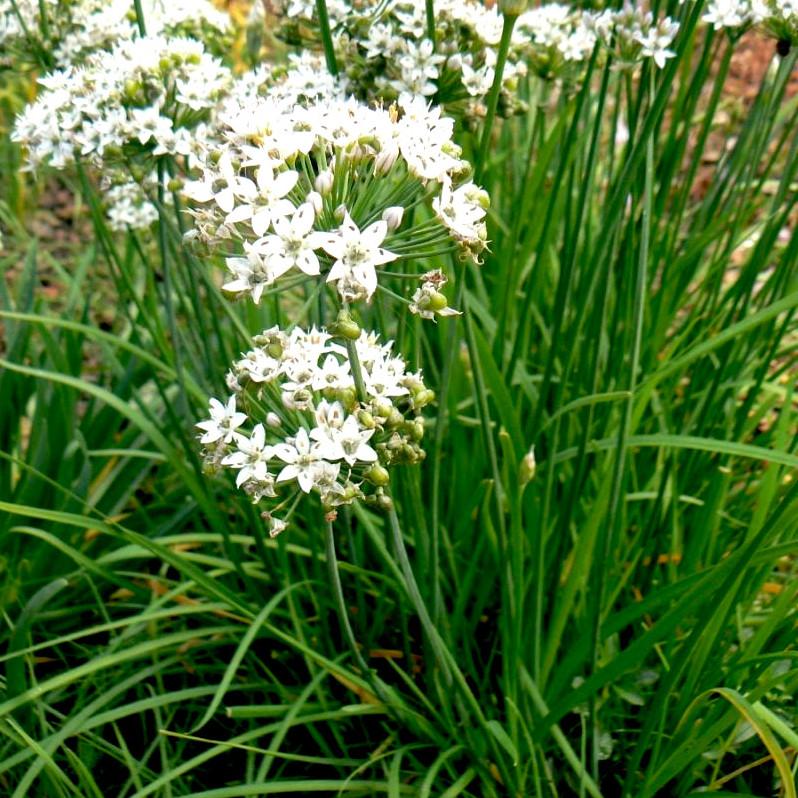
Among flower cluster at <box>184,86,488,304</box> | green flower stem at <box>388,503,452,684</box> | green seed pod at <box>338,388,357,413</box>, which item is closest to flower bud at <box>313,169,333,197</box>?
flower cluster at <box>184,86,488,304</box>

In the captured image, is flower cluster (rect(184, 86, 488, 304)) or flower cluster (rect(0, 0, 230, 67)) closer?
flower cluster (rect(184, 86, 488, 304))

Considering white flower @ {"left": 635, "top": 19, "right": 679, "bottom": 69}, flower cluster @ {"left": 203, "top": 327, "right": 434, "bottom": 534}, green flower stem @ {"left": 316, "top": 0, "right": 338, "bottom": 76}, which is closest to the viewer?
flower cluster @ {"left": 203, "top": 327, "right": 434, "bottom": 534}

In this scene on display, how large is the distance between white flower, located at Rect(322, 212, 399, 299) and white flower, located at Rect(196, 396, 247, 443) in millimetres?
321

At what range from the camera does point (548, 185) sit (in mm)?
3465

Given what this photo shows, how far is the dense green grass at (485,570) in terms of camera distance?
211 centimetres

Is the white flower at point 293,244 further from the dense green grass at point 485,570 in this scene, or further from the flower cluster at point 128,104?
the flower cluster at point 128,104

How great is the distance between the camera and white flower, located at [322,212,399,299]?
4.84 feet

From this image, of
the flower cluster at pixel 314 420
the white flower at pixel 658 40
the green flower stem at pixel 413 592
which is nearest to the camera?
the flower cluster at pixel 314 420

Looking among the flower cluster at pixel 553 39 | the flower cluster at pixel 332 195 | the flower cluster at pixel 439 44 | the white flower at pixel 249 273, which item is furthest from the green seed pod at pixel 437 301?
the flower cluster at pixel 553 39

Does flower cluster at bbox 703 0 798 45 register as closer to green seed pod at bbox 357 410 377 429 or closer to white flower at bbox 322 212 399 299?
white flower at bbox 322 212 399 299

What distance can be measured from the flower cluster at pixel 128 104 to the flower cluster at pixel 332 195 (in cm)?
46

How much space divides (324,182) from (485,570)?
1324 mm

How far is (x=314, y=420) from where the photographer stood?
1.67m

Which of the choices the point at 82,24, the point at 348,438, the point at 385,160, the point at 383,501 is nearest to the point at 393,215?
the point at 385,160
